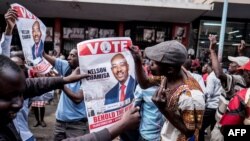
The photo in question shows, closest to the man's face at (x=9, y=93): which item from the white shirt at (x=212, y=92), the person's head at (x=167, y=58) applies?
the person's head at (x=167, y=58)

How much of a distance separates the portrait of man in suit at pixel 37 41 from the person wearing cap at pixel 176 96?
1.02 meters

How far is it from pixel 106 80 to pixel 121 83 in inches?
4.6

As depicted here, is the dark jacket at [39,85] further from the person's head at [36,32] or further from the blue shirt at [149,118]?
the blue shirt at [149,118]

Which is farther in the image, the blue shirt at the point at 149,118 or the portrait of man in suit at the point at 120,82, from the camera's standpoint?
the blue shirt at the point at 149,118

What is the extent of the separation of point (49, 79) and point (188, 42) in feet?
37.5

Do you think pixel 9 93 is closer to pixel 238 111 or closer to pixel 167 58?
pixel 167 58

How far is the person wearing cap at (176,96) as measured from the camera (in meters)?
2.21

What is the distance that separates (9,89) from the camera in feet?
4.48

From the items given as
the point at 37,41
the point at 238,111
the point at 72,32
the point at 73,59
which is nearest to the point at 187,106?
the point at 238,111

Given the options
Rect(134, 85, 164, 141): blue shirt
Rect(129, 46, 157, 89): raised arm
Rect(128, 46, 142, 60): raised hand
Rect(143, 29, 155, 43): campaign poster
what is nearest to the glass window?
Rect(143, 29, 155, 43): campaign poster

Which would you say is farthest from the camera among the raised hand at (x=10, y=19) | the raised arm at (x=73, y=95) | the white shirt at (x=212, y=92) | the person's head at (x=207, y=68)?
the person's head at (x=207, y=68)

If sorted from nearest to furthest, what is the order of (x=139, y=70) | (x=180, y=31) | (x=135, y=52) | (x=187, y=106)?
(x=187, y=106)
(x=135, y=52)
(x=139, y=70)
(x=180, y=31)

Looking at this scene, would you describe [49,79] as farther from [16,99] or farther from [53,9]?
[53,9]

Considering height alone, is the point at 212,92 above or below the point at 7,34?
below
